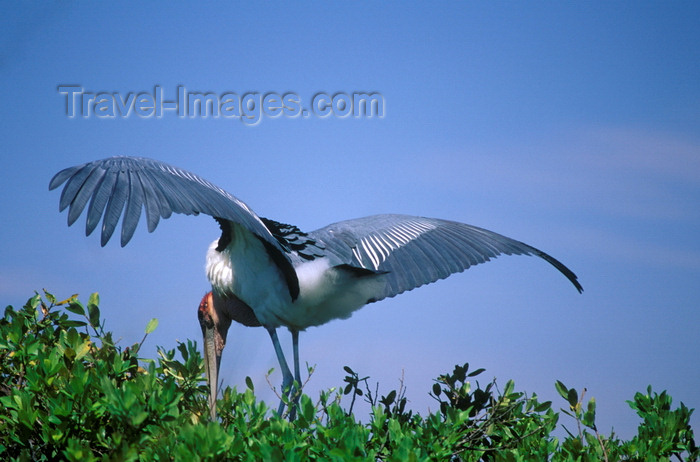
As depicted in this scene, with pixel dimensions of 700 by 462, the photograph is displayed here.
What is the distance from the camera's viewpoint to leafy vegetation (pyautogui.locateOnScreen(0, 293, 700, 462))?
97.7 inches

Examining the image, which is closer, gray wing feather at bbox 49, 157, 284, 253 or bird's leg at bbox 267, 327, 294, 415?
gray wing feather at bbox 49, 157, 284, 253

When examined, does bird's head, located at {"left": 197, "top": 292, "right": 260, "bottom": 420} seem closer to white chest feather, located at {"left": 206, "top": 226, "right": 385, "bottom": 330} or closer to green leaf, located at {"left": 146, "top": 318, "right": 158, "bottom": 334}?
white chest feather, located at {"left": 206, "top": 226, "right": 385, "bottom": 330}

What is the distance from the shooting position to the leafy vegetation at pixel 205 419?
248cm

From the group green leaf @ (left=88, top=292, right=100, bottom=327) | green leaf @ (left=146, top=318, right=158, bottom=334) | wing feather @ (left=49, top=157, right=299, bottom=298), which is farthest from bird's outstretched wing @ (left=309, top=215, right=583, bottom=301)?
green leaf @ (left=88, top=292, right=100, bottom=327)

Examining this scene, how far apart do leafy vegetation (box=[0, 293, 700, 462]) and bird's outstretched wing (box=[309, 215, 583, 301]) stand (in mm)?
724

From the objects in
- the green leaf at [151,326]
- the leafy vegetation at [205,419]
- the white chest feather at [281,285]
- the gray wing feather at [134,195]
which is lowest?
the leafy vegetation at [205,419]

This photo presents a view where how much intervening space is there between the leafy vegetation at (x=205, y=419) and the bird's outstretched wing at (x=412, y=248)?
2.38ft

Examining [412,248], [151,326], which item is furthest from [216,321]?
[412,248]

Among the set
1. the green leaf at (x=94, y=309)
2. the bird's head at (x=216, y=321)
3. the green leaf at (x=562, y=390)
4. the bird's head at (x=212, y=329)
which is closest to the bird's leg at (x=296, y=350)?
the bird's head at (x=216, y=321)

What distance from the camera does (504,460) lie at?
119 inches

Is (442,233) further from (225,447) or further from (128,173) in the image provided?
(225,447)

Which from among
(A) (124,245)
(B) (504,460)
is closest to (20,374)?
(A) (124,245)

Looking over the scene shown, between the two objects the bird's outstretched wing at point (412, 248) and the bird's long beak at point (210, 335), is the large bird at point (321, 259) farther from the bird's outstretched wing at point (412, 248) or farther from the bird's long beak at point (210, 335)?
the bird's long beak at point (210, 335)

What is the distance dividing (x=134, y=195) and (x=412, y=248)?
6.03ft
